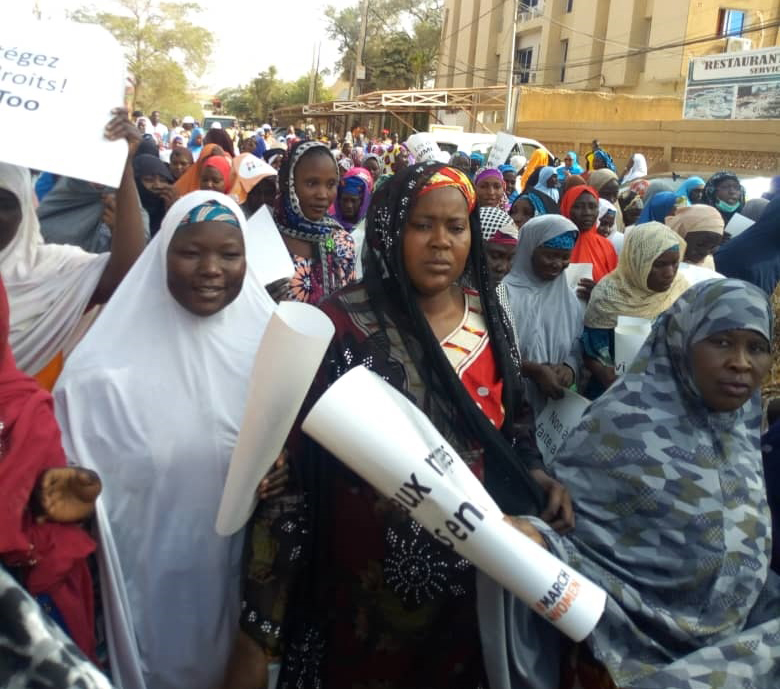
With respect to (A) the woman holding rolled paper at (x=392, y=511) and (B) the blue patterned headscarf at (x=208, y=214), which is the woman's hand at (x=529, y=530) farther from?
(B) the blue patterned headscarf at (x=208, y=214)

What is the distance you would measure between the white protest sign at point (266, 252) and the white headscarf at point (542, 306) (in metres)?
1.00

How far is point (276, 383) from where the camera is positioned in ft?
4.97

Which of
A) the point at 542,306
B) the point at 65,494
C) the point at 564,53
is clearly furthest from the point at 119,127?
the point at 564,53

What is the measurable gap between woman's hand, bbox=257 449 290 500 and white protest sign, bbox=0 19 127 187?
2.84 ft

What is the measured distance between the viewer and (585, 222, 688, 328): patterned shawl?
3.66m

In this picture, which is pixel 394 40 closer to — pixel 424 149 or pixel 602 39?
pixel 602 39

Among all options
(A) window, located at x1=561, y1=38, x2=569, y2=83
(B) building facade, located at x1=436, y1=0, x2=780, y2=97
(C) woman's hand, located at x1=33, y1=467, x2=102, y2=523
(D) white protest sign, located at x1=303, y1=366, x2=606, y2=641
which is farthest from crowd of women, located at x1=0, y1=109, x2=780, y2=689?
(A) window, located at x1=561, y1=38, x2=569, y2=83

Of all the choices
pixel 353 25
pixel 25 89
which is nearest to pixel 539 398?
pixel 25 89

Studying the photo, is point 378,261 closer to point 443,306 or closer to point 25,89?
point 443,306

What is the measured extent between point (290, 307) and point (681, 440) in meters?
1.08

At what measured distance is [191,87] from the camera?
130ft

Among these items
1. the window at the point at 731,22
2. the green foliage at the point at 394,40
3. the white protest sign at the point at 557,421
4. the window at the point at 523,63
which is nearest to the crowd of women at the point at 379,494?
the white protest sign at the point at 557,421

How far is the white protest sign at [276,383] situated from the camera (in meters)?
1.47

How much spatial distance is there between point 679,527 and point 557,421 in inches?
39.0
